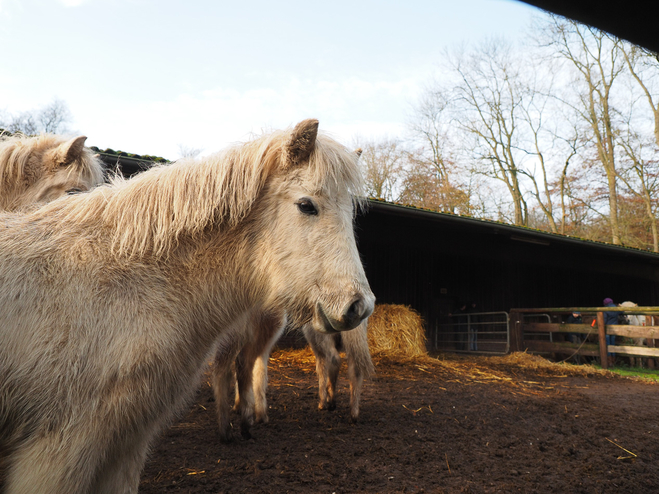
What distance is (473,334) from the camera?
13.7 m

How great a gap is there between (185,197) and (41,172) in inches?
74.7

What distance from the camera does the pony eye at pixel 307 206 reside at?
1.89 meters

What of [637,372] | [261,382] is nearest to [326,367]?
[261,382]

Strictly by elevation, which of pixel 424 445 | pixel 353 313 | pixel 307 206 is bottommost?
pixel 424 445

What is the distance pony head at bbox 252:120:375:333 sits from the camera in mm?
1782

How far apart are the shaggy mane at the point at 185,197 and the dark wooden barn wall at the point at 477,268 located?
7875mm

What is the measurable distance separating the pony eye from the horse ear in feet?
0.63

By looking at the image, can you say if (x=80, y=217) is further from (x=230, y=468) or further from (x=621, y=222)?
(x=621, y=222)

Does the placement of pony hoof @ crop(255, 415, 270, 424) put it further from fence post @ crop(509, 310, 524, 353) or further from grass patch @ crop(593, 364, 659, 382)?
fence post @ crop(509, 310, 524, 353)

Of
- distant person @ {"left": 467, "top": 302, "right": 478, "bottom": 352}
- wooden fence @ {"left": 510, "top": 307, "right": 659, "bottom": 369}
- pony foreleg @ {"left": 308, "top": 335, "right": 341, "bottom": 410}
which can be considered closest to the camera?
pony foreleg @ {"left": 308, "top": 335, "right": 341, "bottom": 410}

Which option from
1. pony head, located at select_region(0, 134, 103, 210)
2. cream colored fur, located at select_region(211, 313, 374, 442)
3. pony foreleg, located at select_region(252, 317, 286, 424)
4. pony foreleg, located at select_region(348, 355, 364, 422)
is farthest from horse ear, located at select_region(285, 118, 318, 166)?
pony foreleg, located at select_region(348, 355, 364, 422)

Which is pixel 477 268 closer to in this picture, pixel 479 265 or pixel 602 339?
pixel 479 265

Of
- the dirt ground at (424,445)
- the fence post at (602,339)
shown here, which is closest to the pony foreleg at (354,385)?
the dirt ground at (424,445)

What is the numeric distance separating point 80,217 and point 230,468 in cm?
237
